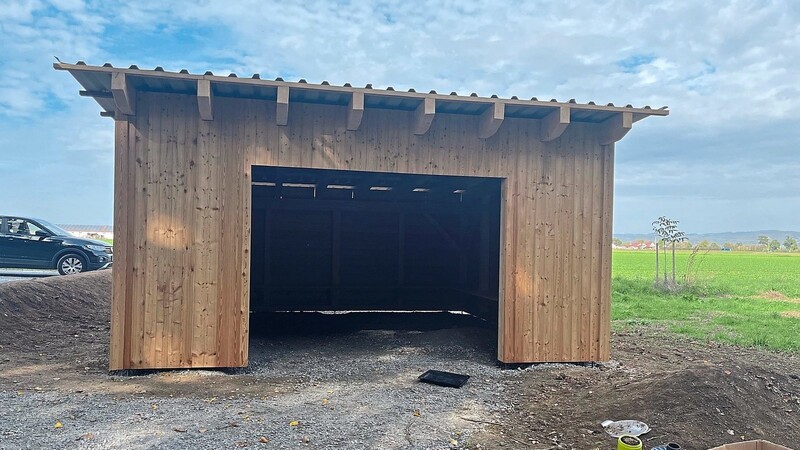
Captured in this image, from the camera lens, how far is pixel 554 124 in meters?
6.35

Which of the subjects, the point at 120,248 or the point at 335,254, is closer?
the point at 120,248

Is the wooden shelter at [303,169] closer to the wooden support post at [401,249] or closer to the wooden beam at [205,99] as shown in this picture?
the wooden beam at [205,99]

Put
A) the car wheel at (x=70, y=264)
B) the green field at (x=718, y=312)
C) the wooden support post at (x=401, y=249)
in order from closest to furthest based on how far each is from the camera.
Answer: the green field at (x=718, y=312) < the wooden support post at (x=401, y=249) < the car wheel at (x=70, y=264)

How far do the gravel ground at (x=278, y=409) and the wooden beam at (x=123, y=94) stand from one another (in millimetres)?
2746

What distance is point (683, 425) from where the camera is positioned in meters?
4.27

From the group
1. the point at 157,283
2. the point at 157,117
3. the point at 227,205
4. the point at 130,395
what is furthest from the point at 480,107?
the point at 130,395

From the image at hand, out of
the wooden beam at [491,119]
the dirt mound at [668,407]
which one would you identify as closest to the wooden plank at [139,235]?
the wooden beam at [491,119]

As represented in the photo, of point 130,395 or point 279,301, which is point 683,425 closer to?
point 130,395

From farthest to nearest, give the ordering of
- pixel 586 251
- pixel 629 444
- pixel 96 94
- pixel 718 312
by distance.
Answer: pixel 718 312
pixel 586 251
pixel 96 94
pixel 629 444

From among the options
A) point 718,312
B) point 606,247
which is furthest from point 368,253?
point 718,312

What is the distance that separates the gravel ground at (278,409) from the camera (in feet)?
13.4

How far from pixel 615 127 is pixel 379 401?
411 centimetres

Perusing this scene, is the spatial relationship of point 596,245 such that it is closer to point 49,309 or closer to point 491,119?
point 491,119

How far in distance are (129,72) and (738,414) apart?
239 inches
